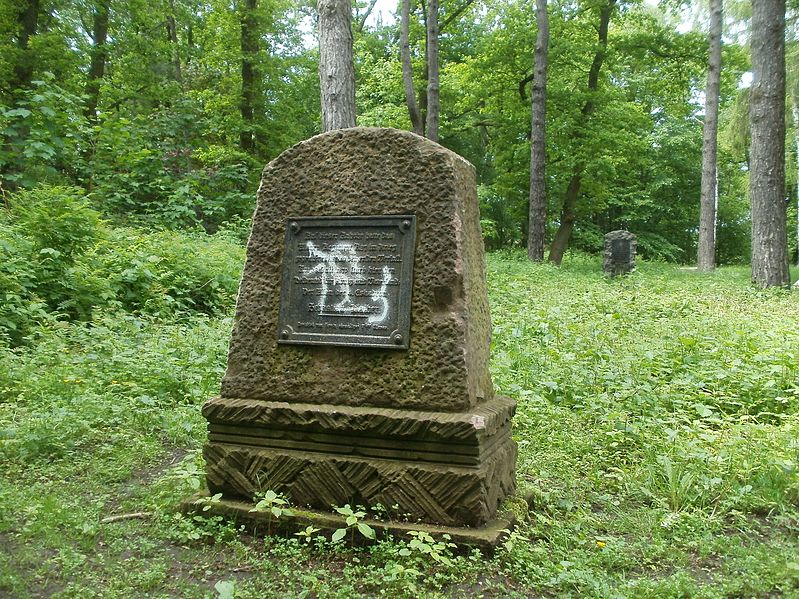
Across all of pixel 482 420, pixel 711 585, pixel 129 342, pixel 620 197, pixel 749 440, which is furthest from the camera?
pixel 620 197

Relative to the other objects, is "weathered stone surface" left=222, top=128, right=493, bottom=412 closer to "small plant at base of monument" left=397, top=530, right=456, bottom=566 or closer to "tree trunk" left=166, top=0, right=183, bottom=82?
"small plant at base of monument" left=397, top=530, right=456, bottom=566

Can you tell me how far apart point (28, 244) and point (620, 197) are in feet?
95.1

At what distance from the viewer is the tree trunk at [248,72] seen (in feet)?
60.7

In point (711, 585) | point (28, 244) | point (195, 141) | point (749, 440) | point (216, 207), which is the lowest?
point (711, 585)

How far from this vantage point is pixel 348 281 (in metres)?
3.60

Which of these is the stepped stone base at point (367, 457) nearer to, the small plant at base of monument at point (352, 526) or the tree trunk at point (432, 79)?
the small plant at base of monument at point (352, 526)

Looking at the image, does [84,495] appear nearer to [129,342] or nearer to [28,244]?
[129,342]

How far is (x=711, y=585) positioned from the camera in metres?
2.81

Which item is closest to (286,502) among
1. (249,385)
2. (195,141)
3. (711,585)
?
(249,385)

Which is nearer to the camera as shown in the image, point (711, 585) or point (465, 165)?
point (711, 585)

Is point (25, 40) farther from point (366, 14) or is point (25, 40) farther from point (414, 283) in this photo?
point (366, 14)

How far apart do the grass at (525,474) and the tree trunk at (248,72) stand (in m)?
12.7

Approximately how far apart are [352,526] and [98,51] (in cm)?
1726

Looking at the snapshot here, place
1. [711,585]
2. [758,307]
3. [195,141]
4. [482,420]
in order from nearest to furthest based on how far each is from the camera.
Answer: [711,585] → [482,420] → [758,307] → [195,141]
